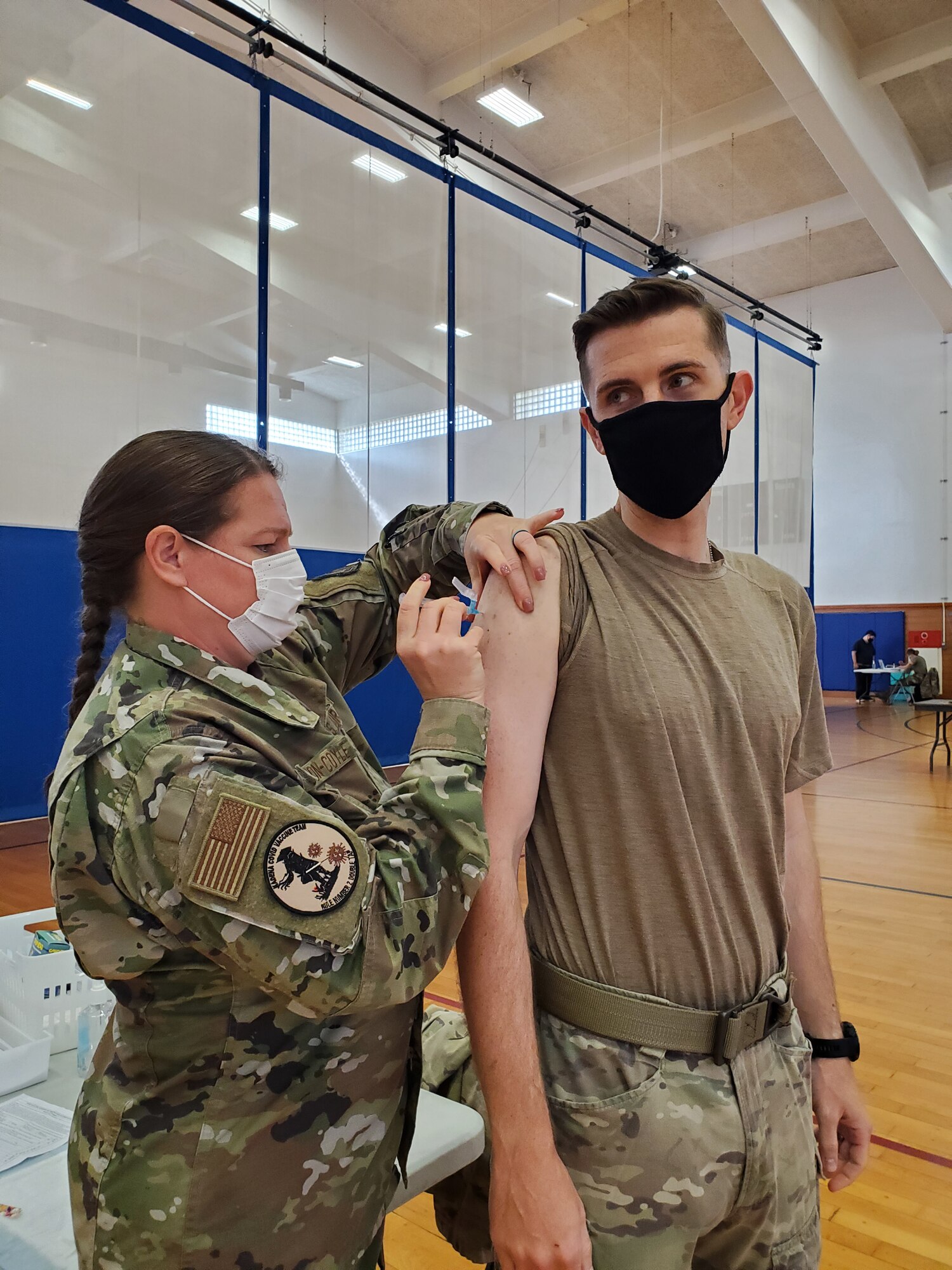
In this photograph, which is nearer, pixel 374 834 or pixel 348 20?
pixel 374 834

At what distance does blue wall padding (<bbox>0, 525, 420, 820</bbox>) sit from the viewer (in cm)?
532

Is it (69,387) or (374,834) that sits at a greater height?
(69,387)

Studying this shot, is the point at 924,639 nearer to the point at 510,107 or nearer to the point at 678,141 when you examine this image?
the point at 678,141

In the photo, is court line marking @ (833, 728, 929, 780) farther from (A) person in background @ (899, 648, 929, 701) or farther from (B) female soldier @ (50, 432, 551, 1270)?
(B) female soldier @ (50, 432, 551, 1270)

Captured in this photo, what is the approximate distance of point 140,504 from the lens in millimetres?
1099

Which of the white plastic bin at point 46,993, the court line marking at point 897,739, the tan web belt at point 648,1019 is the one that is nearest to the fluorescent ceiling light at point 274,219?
the white plastic bin at point 46,993

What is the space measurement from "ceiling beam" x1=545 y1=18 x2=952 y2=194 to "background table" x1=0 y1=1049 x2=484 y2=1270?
1011 centimetres

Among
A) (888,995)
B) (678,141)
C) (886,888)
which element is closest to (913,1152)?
(888,995)

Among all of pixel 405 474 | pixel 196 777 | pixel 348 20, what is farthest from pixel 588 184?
pixel 196 777

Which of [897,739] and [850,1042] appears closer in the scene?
[850,1042]

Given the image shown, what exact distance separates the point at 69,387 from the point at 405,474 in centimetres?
271

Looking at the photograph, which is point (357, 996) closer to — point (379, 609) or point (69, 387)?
point (379, 609)

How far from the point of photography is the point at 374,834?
931 millimetres

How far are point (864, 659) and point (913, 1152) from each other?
42.0ft
